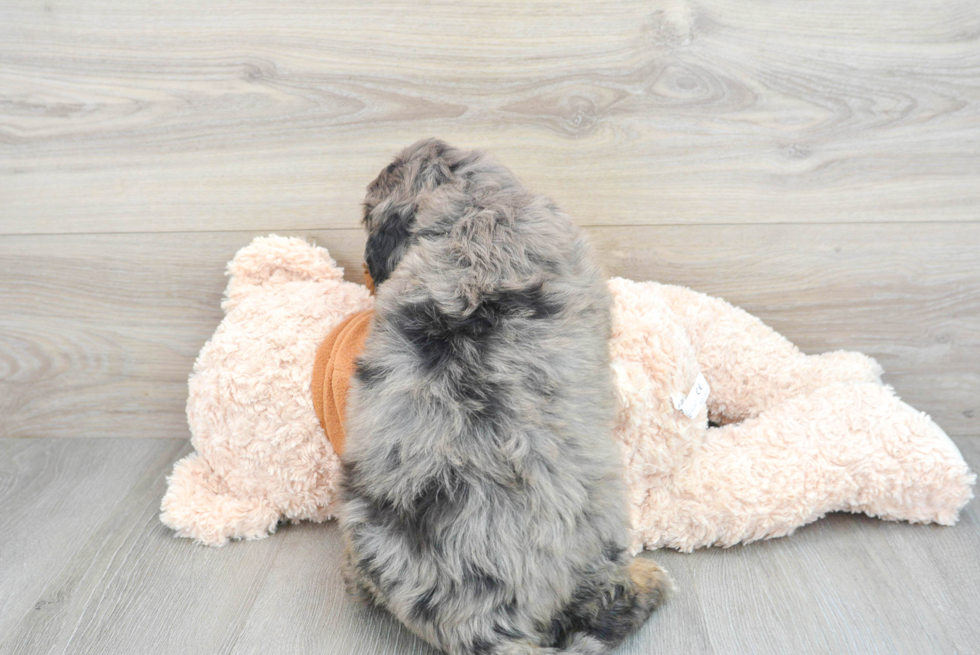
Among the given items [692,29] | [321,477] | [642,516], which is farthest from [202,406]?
[692,29]

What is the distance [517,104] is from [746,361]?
0.62 m

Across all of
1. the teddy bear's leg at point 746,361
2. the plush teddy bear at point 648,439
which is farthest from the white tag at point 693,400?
the teddy bear's leg at point 746,361

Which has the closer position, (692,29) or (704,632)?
(704,632)

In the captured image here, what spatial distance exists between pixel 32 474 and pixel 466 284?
1.09m

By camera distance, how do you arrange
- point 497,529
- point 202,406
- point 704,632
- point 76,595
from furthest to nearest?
point 202,406 → point 76,595 → point 704,632 → point 497,529

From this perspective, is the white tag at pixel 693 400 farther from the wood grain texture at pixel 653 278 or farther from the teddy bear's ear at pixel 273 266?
the teddy bear's ear at pixel 273 266

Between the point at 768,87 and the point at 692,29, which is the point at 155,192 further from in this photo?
the point at 768,87

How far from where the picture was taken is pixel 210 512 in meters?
1.17

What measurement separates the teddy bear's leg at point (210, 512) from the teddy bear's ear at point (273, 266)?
0.32 meters

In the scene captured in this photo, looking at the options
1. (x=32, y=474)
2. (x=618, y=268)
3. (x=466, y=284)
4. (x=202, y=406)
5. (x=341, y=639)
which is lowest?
(x=32, y=474)

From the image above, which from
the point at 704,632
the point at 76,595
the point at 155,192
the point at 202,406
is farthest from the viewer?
the point at 155,192

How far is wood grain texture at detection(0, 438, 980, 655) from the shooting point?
0.95m

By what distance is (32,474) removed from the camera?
140 cm

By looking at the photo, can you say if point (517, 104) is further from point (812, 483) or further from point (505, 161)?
point (812, 483)
